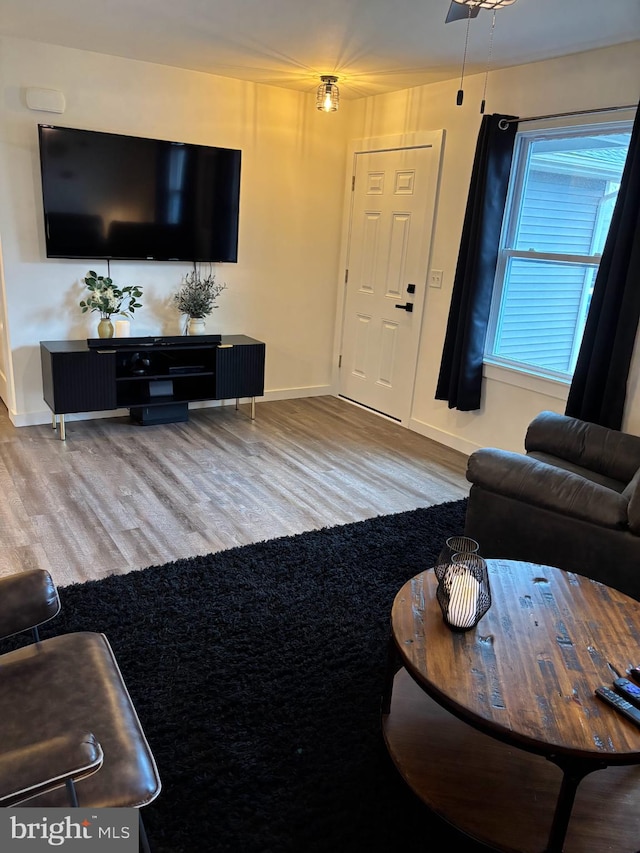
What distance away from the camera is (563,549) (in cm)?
260

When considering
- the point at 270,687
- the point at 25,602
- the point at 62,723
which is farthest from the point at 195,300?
the point at 62,723

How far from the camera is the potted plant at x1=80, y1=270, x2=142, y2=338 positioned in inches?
174

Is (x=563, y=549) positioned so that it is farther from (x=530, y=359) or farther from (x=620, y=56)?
(x=620, y=56)

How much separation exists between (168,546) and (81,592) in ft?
1.74

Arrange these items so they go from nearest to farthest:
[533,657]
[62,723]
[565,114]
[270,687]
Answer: [62,723] → [533,657] → [270,687] → [565,114]

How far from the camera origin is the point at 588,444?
10.4ft

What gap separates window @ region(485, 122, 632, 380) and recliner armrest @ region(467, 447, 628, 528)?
4.67ft

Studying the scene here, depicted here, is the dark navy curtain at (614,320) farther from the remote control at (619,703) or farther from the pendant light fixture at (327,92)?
the remote control at (619,703)

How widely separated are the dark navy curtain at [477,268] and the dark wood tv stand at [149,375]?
153 centimetres

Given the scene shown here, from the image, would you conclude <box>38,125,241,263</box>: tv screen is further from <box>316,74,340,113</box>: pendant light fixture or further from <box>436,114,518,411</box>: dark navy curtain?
<box>436,114,518,411</box>: dark navy curtain

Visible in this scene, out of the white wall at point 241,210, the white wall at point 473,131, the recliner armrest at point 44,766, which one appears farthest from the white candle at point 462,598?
the white wall at point 241,210

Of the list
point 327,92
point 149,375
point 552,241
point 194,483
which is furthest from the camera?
point 149,375

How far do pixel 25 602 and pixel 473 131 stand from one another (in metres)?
4.03

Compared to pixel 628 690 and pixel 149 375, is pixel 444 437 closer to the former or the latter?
pixel 149 375
